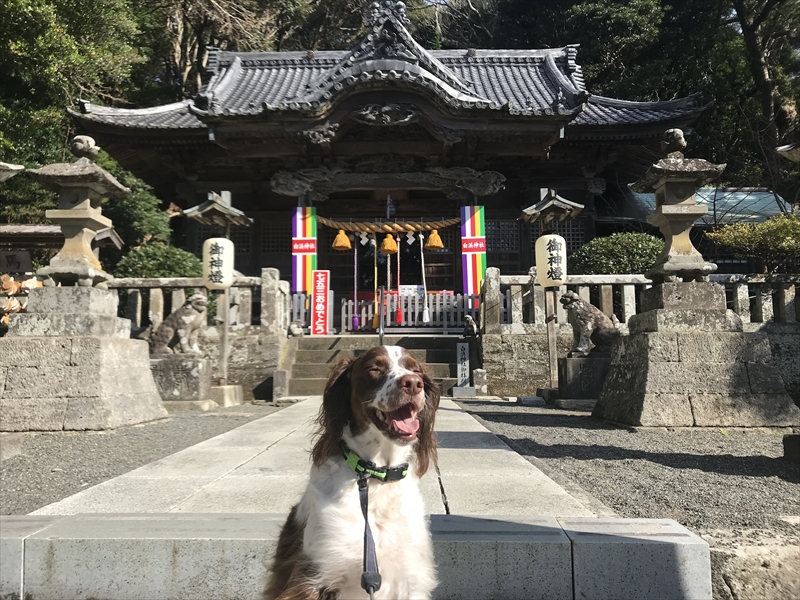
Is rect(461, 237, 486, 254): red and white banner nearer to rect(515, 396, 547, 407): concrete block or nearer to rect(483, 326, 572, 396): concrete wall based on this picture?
rect(483, 326, 572, 396): concrete wall

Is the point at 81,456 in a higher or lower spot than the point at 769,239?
lower

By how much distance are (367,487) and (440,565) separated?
72 centimetres

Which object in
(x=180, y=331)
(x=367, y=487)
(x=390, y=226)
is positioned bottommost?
(x=367, y=487)

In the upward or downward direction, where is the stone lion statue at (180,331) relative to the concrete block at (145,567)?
upward

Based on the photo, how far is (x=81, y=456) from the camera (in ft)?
15.6

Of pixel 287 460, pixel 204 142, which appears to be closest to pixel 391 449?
pixel 287 460

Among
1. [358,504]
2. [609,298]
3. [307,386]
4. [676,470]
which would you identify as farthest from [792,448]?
[307,386]

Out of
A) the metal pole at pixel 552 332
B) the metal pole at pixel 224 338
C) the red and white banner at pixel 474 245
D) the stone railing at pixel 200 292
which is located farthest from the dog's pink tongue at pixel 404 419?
the red and white banner at pixel 474 245

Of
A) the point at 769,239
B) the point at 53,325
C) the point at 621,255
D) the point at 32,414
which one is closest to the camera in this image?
the point at 32,414

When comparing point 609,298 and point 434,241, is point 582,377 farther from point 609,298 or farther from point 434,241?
point 434,241

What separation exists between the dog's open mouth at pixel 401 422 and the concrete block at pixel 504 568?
29.2 inches

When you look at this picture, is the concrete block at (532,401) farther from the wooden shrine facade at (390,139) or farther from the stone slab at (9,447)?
the stone slab at (9,447)

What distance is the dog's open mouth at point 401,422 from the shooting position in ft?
6.08

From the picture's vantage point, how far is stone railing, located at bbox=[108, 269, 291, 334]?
1006 centimetres
